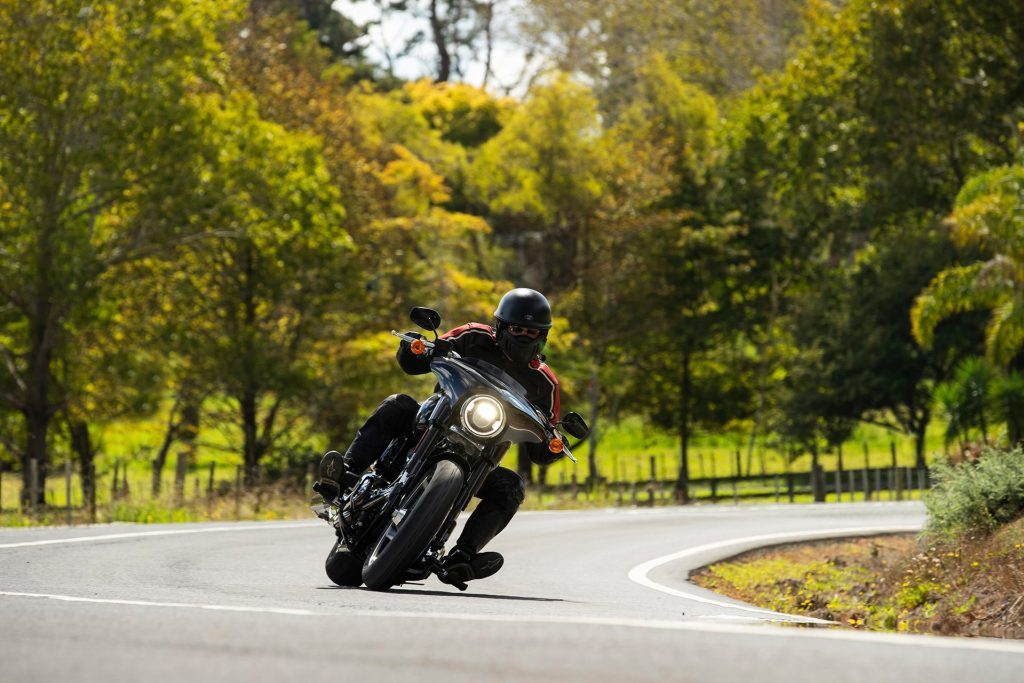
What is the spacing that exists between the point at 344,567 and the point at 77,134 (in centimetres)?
2144

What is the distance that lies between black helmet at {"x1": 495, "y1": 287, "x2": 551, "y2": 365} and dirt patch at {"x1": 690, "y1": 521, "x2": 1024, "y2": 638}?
356cm

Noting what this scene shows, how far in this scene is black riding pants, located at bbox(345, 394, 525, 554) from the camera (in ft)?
31.4

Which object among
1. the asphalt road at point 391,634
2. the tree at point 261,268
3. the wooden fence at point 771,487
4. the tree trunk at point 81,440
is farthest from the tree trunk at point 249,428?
the asphalt road at point 391,634

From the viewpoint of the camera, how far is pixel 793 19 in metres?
66.8

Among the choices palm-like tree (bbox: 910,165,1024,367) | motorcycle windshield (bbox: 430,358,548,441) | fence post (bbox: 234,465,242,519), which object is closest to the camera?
motorcycle windshield (bbox: 430,358,548,441)

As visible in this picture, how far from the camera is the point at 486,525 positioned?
31.8 feet

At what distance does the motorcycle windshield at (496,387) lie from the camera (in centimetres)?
896

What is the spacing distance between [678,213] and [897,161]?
20.2 ft

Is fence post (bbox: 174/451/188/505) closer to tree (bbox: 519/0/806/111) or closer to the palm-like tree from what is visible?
the palm-like tree

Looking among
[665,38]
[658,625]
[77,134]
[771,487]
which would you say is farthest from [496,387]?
[665,38]

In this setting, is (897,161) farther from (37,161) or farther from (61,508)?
(61,508)

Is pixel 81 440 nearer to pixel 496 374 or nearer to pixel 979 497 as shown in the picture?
pixel 979 497

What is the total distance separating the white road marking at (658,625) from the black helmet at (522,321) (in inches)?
97.8

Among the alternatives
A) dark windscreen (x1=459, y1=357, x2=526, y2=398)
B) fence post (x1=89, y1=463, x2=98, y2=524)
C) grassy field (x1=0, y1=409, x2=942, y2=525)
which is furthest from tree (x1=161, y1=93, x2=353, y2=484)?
dark windscreen (x1=459, y1=357, x2=526, y2=398)
